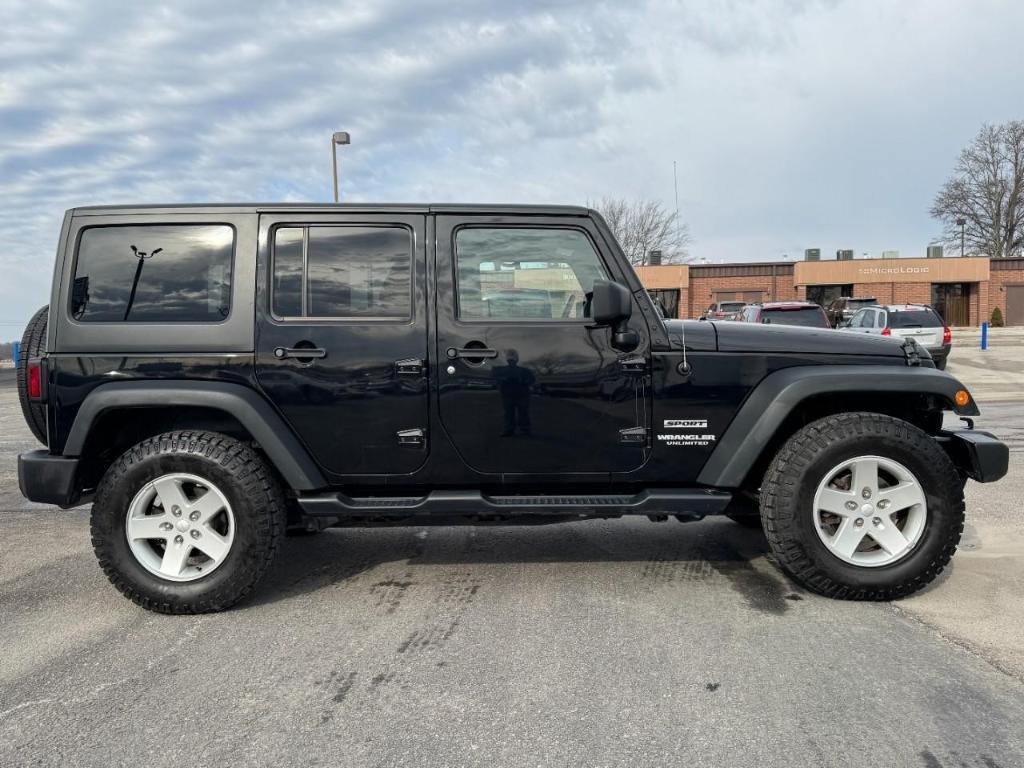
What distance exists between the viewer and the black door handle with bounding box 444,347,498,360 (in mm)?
3709

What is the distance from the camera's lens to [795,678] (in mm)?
2953

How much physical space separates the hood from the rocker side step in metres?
0.77

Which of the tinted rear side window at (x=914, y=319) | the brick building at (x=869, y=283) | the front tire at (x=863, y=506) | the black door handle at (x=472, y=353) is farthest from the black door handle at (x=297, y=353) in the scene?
the brick building at (x=869, y=283)

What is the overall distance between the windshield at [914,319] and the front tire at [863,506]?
15.5 metres

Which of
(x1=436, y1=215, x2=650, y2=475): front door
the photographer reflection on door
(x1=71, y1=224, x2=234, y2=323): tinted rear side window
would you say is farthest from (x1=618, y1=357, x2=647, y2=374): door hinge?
(x1=71, y1=224, x2=234, y2=323): tinted rear side window

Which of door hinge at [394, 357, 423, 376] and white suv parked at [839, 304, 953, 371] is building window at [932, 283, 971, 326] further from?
door hinge at [394, 357, 423, 376]

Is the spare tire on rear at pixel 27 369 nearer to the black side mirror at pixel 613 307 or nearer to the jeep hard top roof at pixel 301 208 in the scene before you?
the jeep hard top roof at pixel 301 208

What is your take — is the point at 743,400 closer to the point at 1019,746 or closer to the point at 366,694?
the point at 1019,746

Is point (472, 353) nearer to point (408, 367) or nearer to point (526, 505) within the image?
point (408, 367)

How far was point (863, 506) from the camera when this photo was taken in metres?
3.71

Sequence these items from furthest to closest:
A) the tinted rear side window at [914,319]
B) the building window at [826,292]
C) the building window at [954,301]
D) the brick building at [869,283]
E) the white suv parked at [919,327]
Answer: the building window at [954,301], the building window at [826,292], the brick building at [869,283], the tinted rear side window at [914,319], the white suv parked at [919,327]

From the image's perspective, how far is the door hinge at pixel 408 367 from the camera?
3715 mm

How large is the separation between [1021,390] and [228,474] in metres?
15.3

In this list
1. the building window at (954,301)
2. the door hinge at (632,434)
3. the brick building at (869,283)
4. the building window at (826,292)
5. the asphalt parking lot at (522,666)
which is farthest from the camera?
the building window at (954,301)
